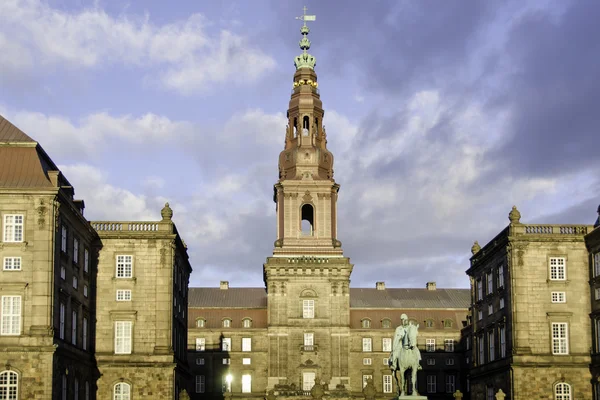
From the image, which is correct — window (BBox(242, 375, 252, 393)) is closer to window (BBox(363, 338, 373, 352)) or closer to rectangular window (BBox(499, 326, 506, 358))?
window (BBox(363, 338, 373, 352))

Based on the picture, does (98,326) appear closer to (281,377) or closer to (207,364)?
(281,377)

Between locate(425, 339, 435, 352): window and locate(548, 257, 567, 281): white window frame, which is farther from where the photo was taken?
locate(425, 339, 435, 352): window

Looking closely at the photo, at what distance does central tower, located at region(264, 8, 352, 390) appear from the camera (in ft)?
392

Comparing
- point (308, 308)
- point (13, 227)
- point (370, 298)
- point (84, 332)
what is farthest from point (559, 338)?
point (370, 298)

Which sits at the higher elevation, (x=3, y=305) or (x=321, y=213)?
(x=321, y=213)

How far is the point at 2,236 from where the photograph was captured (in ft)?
207

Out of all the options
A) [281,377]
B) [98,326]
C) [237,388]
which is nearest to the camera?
[98,326]

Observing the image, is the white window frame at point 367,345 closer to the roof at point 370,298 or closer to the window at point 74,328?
the roof at point 370,298

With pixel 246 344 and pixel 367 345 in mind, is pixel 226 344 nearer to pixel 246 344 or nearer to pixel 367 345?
pixel 246 344

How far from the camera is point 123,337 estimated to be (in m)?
77.1

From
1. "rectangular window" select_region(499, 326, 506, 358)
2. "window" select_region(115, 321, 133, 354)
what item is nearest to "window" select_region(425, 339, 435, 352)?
"rectangular window" select_region(499, 326, 506, 358)

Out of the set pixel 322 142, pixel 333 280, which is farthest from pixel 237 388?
pixel 322 142

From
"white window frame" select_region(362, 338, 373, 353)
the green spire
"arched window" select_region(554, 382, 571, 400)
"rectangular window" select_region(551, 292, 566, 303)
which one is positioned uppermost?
the green spire

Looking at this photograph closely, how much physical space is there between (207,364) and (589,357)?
205ft
